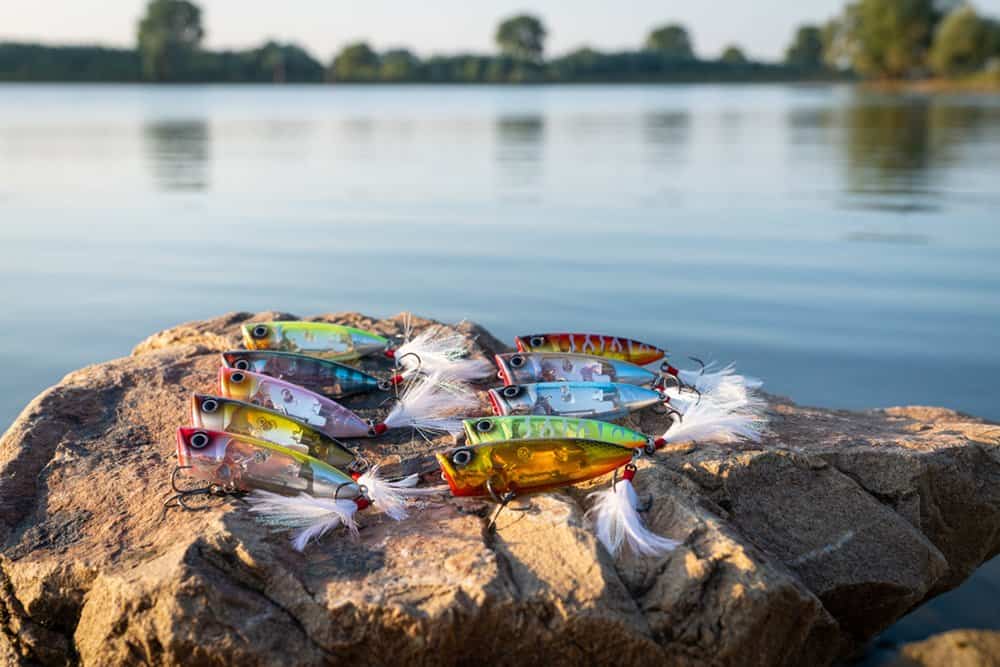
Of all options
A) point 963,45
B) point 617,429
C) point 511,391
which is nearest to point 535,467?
point 617,429

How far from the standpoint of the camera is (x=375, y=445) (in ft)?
16.2

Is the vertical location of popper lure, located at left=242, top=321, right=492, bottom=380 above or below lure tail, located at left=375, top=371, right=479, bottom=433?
above

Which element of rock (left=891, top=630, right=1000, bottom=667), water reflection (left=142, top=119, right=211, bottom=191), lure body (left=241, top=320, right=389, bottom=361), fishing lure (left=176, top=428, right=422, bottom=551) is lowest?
rock (left=891, top=630, right=1000, bottom=667)

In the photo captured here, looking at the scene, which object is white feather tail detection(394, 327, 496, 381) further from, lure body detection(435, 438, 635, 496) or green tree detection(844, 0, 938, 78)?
green tree detection(844, 0, 938, 78)

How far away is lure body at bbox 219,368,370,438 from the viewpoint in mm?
4891

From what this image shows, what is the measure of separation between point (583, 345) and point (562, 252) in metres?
7.58

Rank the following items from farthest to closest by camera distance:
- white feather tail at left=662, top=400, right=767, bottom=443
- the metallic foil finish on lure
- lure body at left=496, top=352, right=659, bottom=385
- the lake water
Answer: the lake water → lure body at left=496, top=352, right=659, bottom=385 → white feather tail at left=662, top=400, right=767, bottom=443 → the metallic foil finish on lure

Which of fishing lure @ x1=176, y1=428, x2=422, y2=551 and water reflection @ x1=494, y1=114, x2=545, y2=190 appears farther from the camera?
water reflection @ x1=494, y1=114, x2=545, y2=190

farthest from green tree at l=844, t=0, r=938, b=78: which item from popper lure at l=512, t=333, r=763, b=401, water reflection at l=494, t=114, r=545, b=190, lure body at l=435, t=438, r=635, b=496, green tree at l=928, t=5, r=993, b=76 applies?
lure body at l=435, t=438, r=635, b=496

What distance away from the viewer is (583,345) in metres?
5.70

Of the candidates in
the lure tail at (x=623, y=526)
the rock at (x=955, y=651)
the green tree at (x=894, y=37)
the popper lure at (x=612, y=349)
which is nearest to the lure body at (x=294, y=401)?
the popper lure at (x=612, y=349)

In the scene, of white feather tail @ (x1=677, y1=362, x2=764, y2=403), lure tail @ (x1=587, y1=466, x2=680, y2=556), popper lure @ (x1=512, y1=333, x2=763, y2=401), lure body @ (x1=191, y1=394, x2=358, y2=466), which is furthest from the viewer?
popper lure @ (x1=512, y1=333, x2=763, y2=401)

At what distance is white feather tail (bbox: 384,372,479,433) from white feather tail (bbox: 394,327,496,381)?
0.21m

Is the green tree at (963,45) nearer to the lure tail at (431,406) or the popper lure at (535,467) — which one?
the lure tail at (431,406)
